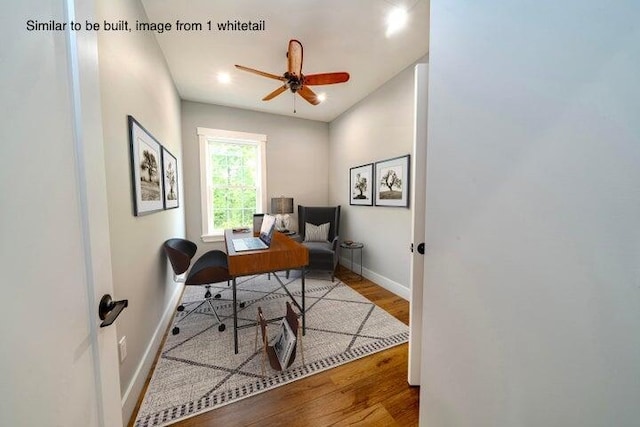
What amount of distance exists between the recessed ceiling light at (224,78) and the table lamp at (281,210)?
187cm

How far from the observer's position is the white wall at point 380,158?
2.79 meters

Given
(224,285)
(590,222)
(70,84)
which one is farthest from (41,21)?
(224,285)

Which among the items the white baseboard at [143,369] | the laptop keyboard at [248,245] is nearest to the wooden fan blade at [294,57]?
the laptop keyboard at [248,245]

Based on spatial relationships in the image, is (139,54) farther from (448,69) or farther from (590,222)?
(590,222)

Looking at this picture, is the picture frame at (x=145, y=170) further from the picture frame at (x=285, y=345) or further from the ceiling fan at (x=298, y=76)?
the picture frame at (x=285, y=345)

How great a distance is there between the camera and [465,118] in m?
0.81

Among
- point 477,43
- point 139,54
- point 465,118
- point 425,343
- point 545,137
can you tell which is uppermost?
point 139,54

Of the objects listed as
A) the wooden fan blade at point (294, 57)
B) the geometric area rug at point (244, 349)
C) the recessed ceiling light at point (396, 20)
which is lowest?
the geometric area rug at point (244, 349)

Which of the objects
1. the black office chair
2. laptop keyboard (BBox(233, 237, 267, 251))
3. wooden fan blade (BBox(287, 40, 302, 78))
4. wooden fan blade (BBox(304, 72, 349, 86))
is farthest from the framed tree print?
wooden fan blade (BBox(304, 72, 349, 86))

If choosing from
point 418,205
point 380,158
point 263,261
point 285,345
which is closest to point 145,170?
point 263,261

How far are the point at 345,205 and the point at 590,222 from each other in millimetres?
3582

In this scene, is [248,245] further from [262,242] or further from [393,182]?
[393,182]

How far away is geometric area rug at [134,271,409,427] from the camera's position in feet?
4.65

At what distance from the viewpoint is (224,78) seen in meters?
2.88
